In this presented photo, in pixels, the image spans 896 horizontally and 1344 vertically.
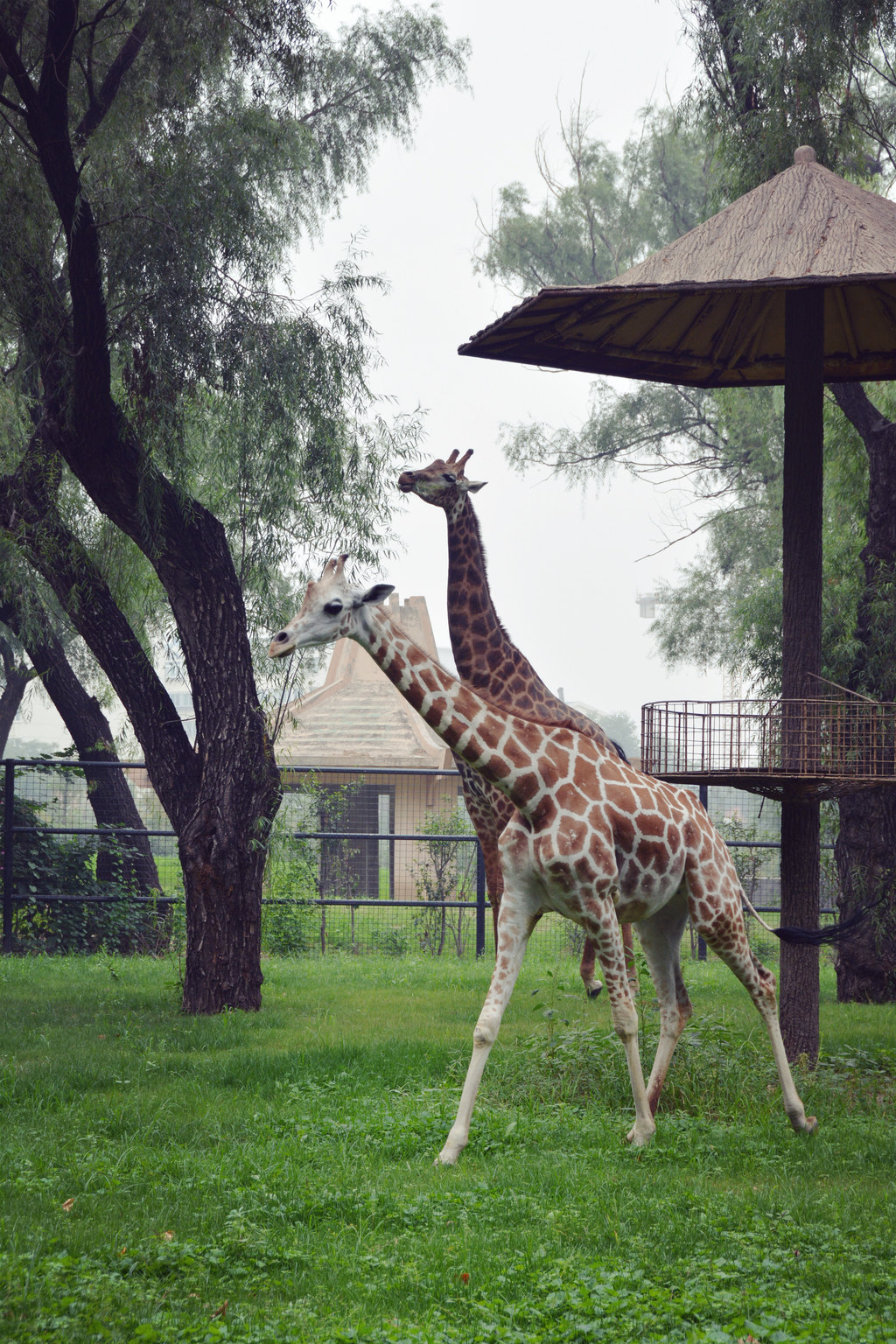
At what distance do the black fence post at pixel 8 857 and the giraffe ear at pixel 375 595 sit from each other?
879 cm

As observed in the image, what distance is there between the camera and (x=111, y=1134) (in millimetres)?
6230

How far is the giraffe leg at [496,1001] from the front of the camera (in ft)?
19.0

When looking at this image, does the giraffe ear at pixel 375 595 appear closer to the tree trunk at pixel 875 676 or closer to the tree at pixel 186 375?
the tree at pixel 186 375

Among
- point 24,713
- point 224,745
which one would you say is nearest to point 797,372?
point 224,745

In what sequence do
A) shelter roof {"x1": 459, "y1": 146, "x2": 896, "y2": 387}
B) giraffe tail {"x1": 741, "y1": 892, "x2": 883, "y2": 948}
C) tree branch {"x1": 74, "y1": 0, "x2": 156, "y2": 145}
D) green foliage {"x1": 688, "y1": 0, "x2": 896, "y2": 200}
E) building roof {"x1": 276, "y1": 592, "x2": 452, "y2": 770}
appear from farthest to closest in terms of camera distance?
building roof {"x1": 276, "y1": 592, "x2": 452, "y2": 770} → green foliage {"x1": 688, "y1": 0, "x2": 896, "y2": 200} → tree branch {"x1": 74, "y1": 0, "x2": 156, "y2": 145} → giraffe tail {"x1": 741, "y1": 892, "x2": 883, "y2": 948} → shelter roof {"x1": 459, "y1": 146, "x2": 896, "y2": 387}

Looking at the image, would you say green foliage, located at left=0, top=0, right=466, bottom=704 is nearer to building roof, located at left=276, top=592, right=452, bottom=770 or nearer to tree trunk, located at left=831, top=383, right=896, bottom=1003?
tree trunk, located at left=831, top=383, right=896, bottom=1003

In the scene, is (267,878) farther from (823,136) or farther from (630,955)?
(823,136)

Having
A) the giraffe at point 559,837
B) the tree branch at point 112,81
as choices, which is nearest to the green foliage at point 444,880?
the giraffe at point 559,837

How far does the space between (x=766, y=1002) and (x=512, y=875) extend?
66.9 inches

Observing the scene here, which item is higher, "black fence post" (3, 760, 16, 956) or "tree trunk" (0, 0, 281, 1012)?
"tree trunk" (0, 0, 281, 1012)

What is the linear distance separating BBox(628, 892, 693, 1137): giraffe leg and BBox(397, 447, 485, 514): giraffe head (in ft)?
9.95

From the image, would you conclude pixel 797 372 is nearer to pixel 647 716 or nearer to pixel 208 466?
pixel 647 716

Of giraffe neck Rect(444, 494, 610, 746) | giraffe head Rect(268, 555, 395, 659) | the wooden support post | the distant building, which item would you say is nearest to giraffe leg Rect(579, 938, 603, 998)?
the wooden support post

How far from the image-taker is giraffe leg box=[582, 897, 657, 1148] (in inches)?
240
